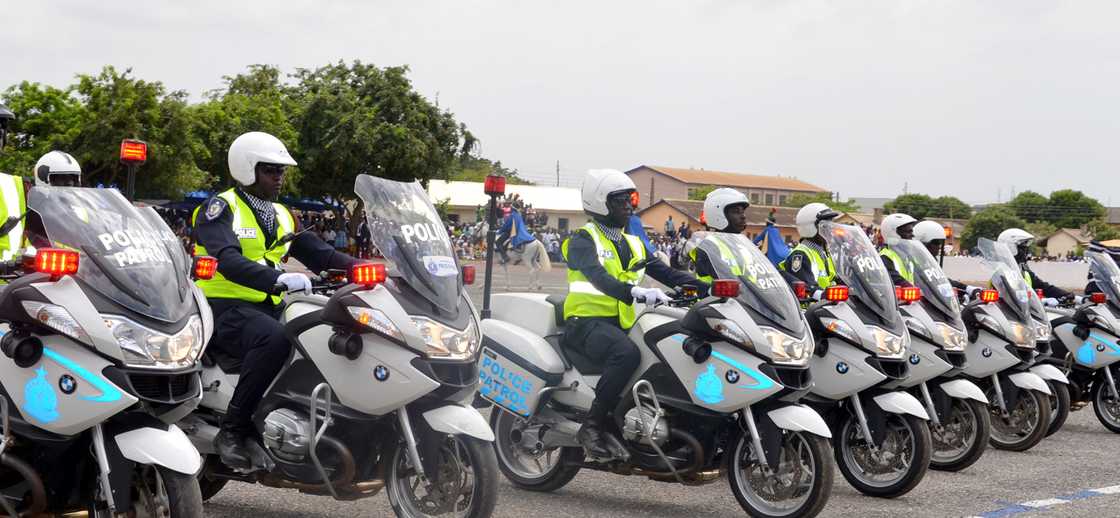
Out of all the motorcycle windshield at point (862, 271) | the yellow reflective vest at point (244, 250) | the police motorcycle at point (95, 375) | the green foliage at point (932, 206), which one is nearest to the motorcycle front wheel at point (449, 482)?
the yellow reflective vest at point (244, 250)

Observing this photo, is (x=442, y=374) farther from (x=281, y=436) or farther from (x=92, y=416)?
(x=92, y=416)

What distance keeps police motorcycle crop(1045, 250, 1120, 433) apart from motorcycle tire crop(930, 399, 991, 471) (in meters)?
2.69

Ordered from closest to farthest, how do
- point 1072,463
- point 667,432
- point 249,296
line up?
point 249,296 < point 667,432 < point 1072,463

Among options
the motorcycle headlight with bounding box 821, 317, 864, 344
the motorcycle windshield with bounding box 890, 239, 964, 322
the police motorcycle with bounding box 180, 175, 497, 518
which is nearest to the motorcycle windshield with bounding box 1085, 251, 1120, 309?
the motorcycle windshield with bounding box 890, 239, 964, 322

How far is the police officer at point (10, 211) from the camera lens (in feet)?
20.2

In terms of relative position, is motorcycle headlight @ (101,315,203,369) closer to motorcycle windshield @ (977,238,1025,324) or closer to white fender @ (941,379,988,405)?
white fender @ (941,379,988,405)

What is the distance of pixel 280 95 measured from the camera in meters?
48.7

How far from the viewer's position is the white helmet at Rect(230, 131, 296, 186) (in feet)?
21.5

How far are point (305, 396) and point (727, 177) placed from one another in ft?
429

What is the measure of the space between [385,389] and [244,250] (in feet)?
3.97

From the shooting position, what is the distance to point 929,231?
1118 centimetres

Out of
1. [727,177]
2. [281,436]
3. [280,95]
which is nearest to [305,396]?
[281,436]

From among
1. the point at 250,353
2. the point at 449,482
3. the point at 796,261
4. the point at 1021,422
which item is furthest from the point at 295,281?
the point at 1021,422

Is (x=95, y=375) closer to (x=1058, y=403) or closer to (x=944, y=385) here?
(x=944, y=385)
